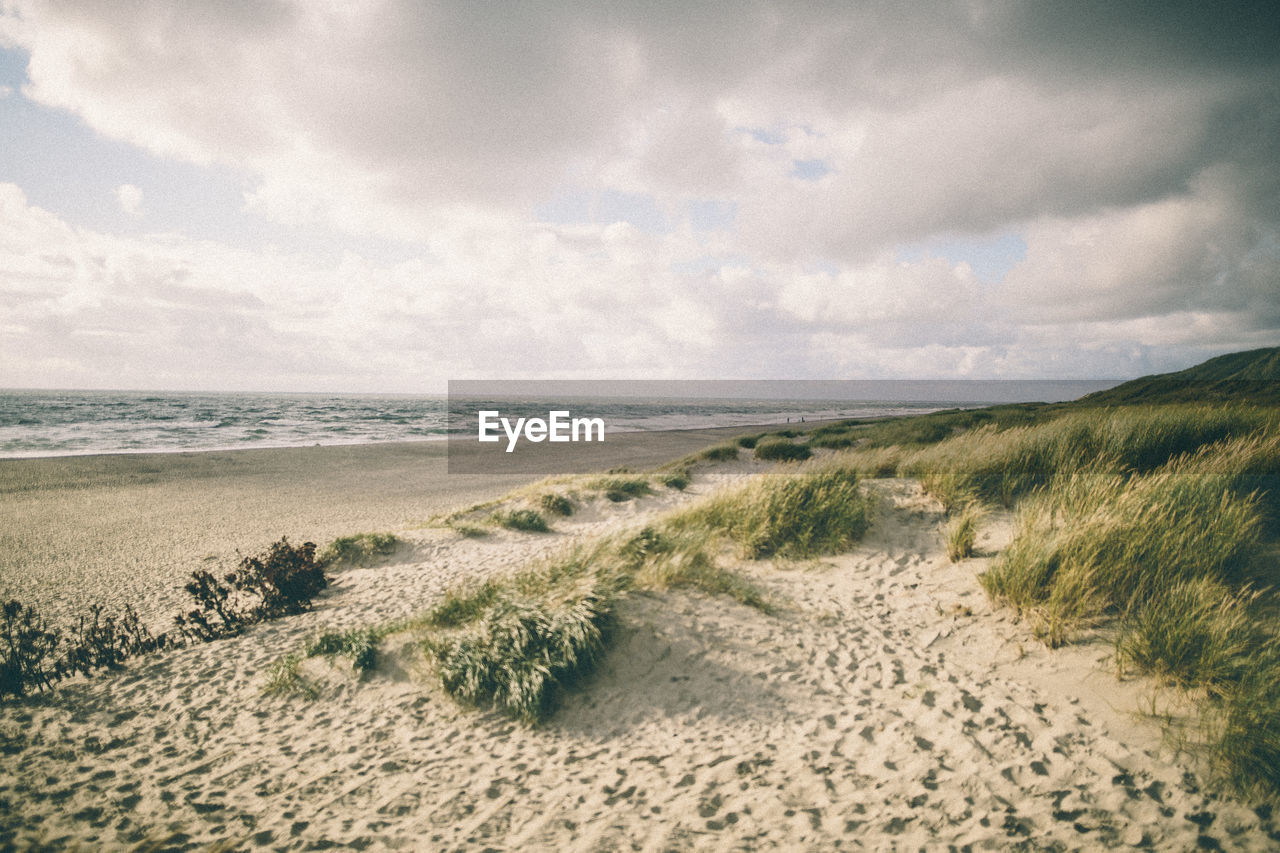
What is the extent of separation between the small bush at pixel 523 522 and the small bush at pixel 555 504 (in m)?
0.98

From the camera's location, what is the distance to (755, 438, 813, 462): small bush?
62.2ft

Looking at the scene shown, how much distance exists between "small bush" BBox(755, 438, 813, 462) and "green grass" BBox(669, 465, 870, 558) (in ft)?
31.6

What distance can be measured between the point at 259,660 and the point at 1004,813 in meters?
7.99

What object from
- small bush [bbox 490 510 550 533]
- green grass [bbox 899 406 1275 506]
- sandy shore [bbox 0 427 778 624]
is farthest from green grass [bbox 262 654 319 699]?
green grass [bbox 899 406 1275 506]

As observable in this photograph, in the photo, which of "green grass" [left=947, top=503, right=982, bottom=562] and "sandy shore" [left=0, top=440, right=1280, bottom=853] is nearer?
"sandy shore" [left=0, top=440, right=1280, bottom=853]

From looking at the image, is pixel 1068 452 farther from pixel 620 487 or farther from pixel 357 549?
pixel 357 549

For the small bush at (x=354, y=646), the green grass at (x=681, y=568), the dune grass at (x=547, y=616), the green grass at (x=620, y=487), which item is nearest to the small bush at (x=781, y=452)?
the green grass at (x=620, y=487)

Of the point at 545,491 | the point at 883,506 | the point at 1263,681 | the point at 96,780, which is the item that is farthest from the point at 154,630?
the point at 1263,681

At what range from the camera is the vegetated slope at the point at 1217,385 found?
25.1 meters

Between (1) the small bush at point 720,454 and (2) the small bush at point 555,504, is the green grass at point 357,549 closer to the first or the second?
(2) the small bush at point 555,504

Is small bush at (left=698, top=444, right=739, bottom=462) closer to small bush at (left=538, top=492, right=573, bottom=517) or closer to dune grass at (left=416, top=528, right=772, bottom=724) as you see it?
small bush at (left=538, top=492, right=573, bottom=517)

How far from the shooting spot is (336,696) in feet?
18.2

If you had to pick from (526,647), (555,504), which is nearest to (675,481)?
(555,504)

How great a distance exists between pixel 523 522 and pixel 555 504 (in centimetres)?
140
